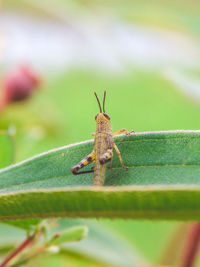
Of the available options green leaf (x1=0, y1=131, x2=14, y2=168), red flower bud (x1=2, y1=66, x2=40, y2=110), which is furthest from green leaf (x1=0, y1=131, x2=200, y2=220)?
red flower bud (x1=2, y1=66, x2=40, y2=110)

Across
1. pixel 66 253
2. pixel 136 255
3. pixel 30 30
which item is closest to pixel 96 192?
pixel 66 253

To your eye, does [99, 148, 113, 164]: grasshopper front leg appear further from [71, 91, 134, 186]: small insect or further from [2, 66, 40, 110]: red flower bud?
[2, 66, 40, 110]: red flower bud

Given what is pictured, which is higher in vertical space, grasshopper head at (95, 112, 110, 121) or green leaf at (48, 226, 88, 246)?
grasshopper head at (95, 112, 110, 121)

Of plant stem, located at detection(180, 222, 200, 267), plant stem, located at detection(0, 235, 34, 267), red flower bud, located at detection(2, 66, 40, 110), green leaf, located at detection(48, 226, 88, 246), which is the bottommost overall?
plant stem, located at detection(0, 235, 34, 267)

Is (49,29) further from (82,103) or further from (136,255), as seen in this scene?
(136,255)

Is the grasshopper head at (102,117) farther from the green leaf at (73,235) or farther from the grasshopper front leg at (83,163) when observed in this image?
the green leaf at (73,235)
